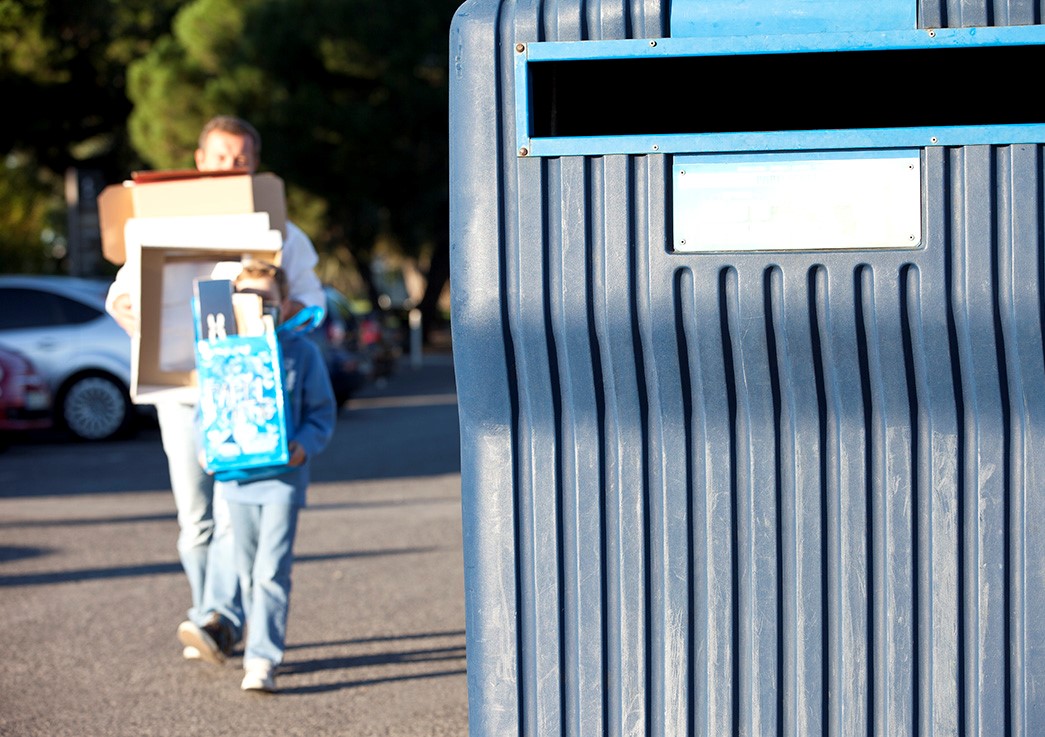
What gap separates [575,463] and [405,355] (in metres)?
31.6

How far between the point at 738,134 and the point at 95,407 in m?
12.8

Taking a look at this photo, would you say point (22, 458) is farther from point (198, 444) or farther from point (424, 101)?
point (424, 101)

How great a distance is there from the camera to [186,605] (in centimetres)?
682

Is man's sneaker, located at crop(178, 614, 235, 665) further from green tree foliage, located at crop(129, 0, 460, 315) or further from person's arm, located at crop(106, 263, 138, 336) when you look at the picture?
green tree foliage, located at crop(129, 0, 460, 315)

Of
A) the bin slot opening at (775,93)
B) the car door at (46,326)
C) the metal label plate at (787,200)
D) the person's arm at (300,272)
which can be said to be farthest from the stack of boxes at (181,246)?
the car door at (46,326)

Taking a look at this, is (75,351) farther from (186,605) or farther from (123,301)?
(123,301)

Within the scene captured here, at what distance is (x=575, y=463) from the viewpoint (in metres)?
2.95

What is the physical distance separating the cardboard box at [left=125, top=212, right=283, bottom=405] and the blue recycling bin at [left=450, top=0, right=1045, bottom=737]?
254 centimetres

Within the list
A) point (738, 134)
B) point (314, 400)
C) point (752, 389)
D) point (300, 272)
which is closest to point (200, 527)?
point (314, 400)

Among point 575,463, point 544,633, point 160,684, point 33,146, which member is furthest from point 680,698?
point 33,146

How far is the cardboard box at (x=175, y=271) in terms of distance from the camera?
5.37 metres

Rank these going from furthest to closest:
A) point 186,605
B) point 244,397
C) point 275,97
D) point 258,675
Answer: point 275,97, point 186,605, point 258,675, point 244,397

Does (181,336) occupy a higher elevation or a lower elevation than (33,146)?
lower

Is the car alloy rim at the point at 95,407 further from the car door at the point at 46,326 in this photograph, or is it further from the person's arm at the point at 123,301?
the person's arm at the point at 123,301
